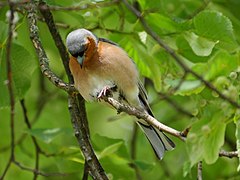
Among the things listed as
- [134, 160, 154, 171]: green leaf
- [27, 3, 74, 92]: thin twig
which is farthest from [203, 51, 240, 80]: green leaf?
[134, 160, 154, 171]: green leaf

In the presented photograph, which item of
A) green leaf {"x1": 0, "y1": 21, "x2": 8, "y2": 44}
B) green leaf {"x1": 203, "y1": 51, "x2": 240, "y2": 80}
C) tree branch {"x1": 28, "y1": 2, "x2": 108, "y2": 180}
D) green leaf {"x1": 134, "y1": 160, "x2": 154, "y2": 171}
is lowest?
green leaf {"x1": 134, "y1": 160, "x2": 154, "y2": 171}

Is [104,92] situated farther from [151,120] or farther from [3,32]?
[151,120]

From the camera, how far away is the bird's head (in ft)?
15.0

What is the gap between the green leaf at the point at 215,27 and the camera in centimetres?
435

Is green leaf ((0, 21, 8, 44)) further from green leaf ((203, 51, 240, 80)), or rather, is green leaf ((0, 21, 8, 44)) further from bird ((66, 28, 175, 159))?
green leaf ((203, 51, 240, 80))

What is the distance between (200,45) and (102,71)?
0.75 metres

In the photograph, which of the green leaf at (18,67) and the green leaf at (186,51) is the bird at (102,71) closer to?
the green leaf at (18,67)

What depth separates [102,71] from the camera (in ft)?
15.5

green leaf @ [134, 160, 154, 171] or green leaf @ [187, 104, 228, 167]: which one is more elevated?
green leaf @ [187, 104, 228, 167]

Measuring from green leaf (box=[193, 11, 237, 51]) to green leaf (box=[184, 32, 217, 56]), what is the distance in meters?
0.04

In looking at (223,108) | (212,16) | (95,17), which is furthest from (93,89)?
(223,108)

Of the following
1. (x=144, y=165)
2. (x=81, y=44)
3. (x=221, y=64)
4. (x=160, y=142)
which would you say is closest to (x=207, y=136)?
(x=221, y=64)

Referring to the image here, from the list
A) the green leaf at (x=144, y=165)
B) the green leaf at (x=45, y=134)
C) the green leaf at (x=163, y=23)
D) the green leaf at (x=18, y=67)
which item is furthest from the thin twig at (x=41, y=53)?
the green leaf at (x=144, y=165)

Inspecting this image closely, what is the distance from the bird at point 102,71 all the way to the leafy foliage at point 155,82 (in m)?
0.15
